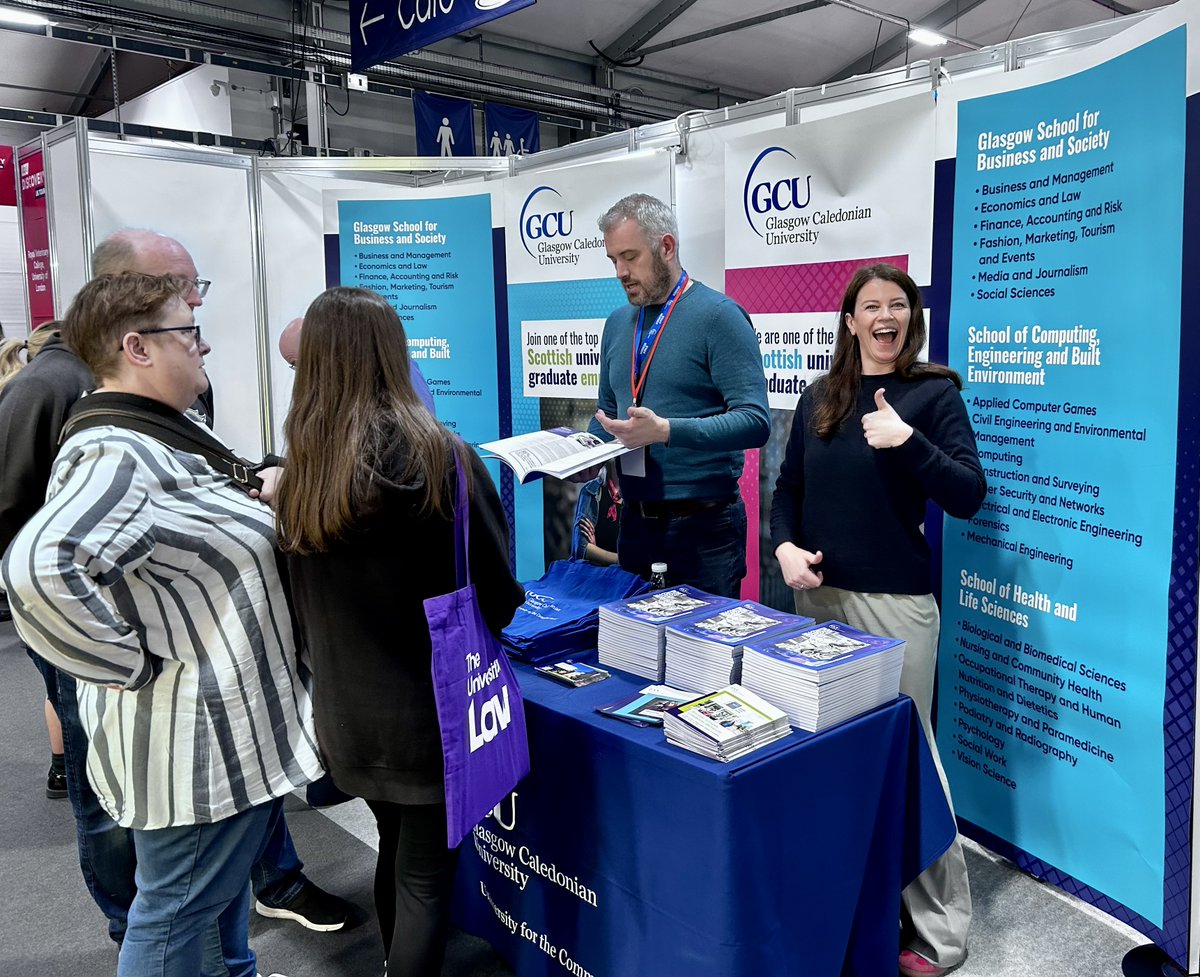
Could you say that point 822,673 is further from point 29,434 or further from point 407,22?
point 407,22

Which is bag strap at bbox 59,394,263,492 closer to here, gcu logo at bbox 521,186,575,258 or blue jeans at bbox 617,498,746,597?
blue jeans at bbox 617,498,746,597

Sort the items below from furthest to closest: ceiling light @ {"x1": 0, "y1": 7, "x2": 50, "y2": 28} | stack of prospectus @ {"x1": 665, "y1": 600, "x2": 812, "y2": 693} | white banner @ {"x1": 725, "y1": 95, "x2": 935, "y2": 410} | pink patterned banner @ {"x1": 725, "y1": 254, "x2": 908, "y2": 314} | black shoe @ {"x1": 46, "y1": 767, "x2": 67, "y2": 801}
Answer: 1. ceiling light @ {"x1": 0, "y1": 7, "x2": 50, "y2": 28}
2. black shoe @ {"x1": 46, "y1": 767, "x2": 67, "y2": 801}
3. pink patterned banner @ {"x1": 725, "y1": 254, "x2": 908, "y2": 314}
4. white banner @ {"x1": 725, "y1": 95, "x2": 935, "y2": 410}
5. stack of prospectus @ {"x1": 665, "y1": 600, "x2": 812, "y2": 693}

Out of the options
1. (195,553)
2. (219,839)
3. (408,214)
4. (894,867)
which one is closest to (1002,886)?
(894,867)

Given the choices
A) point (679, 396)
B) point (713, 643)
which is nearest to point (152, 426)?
point (713, 643)

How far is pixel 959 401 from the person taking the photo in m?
2.06

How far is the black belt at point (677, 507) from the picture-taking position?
7.92ft

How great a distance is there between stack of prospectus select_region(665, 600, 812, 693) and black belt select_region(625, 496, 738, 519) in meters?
0.60

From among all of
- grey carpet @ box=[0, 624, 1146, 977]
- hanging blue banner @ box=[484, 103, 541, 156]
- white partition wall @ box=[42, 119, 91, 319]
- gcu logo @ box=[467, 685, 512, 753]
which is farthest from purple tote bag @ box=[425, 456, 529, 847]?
hanging blue banner @ box=[484, 103, 541, 156]

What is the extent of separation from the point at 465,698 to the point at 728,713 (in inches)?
16.7

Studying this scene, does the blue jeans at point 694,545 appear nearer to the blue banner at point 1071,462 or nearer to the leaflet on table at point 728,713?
the blue banner at point 1071,462

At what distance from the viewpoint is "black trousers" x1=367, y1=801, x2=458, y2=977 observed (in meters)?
1.58

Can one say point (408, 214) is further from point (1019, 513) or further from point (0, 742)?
point (1019, 513)

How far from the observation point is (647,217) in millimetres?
2342

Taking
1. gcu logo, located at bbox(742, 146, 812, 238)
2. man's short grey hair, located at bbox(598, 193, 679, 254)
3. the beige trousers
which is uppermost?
gcu logo, located at bbox(742, 146, 812, 238)
